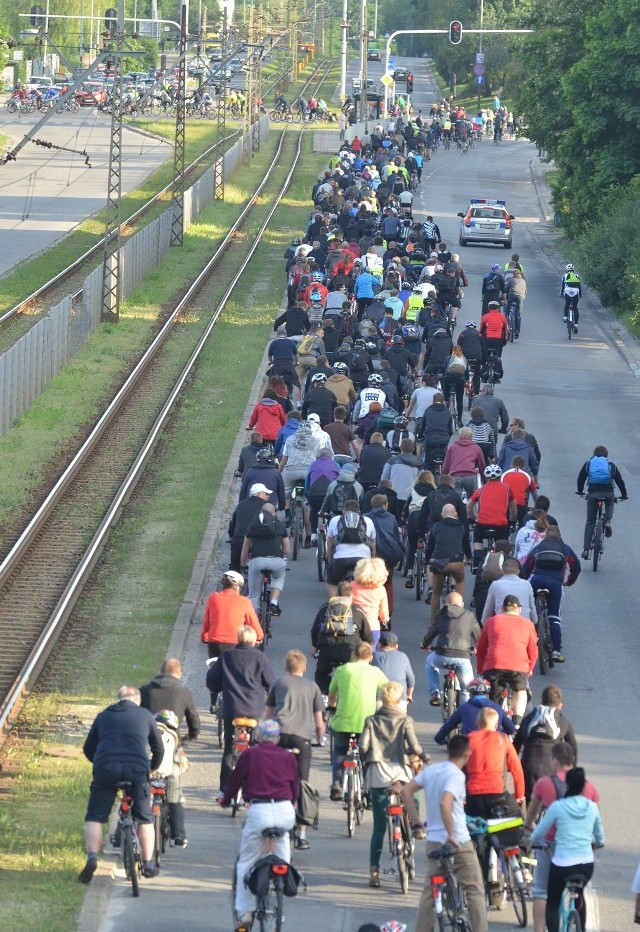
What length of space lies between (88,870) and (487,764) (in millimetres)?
2941

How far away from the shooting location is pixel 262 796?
11.6 meters

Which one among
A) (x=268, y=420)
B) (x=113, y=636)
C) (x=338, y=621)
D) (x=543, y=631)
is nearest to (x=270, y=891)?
(x=338, y=621)

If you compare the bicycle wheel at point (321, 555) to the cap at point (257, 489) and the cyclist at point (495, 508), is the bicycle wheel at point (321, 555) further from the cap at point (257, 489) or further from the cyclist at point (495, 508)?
the cap at point (257, 489)

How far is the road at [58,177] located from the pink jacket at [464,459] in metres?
31.8

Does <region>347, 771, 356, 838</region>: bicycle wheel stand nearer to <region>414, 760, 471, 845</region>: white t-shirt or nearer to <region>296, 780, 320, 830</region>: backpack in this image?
<region>296, 780, 320, 830</region>: backpack

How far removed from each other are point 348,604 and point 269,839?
13.0 ft

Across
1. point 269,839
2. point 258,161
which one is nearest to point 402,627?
point 269,839

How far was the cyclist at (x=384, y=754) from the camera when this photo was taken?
41.6 ft

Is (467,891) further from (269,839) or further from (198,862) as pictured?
(198,862)

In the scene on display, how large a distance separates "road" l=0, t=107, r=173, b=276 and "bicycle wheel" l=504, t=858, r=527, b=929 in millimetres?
40841

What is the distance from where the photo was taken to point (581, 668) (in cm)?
1822

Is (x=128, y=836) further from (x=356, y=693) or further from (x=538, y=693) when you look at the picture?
(x=538, y=693)

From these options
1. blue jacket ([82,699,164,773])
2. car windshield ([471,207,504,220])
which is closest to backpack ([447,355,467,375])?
blue jacket ([82,699,164,773])

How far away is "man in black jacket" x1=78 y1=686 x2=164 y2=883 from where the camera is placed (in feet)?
40.1
